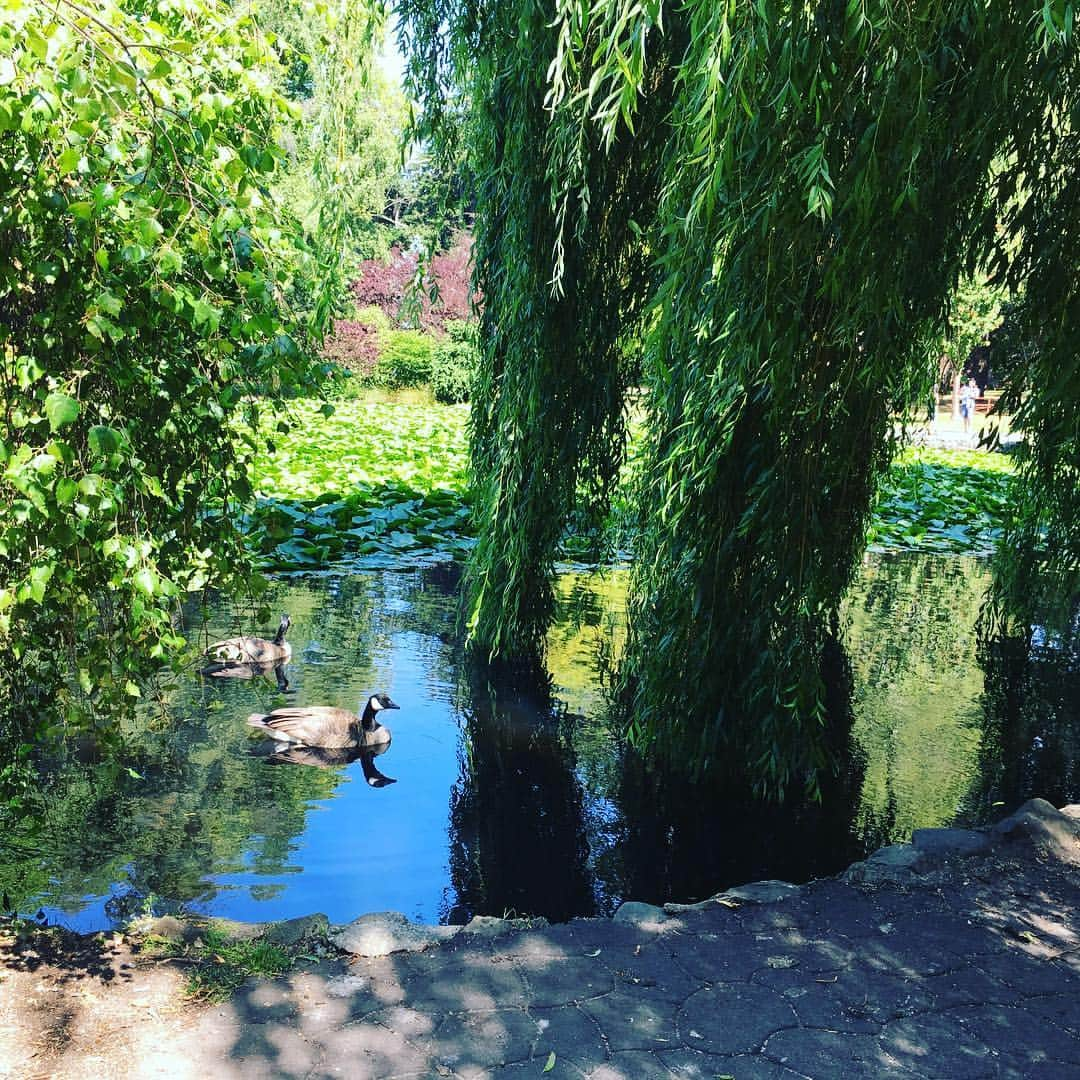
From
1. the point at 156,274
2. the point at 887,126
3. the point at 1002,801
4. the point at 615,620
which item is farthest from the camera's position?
the point at 615,620

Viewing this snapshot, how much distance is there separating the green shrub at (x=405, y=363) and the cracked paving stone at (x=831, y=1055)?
78.2 ft

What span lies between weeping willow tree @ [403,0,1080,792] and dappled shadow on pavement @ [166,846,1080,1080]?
1.30 meters

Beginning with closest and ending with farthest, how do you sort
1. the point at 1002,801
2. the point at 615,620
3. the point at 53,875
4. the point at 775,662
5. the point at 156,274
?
the point at 156,274 < the point at 53,875 < the point at 775,662 < the point at 1002,801 < the point at 615,620

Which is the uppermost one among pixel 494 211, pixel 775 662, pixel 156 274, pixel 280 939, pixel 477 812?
pixel 494 211

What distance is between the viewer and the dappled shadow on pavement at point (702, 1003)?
2.85 metres

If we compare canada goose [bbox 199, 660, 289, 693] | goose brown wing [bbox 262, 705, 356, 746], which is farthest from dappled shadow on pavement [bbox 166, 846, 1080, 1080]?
canada goose [bbox 199, 660, 289, 693]

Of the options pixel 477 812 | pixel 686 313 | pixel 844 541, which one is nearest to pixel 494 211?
pixel 686 313

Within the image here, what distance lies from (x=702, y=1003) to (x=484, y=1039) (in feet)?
2.20

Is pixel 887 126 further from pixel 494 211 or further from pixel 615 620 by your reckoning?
pixel 615 620

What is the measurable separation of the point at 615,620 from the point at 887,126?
18.2 feet

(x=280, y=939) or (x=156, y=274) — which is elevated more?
(x=156, y=274)

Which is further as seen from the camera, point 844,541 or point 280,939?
point 844,541

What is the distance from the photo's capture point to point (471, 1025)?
3.00m

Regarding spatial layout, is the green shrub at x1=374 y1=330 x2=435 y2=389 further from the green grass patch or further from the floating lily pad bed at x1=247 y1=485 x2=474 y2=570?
the green grass patch
